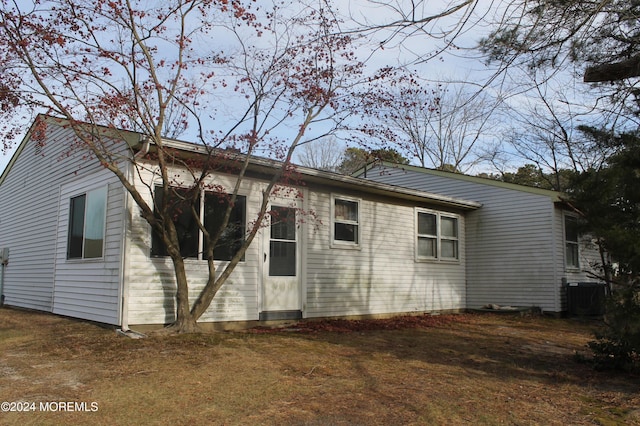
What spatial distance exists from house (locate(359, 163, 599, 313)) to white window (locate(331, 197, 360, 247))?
6.36ft

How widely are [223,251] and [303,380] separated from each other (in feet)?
13.6

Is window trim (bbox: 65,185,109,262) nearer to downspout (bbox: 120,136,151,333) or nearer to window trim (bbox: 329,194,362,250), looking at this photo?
downspout (bbox: 120,136,151,333)

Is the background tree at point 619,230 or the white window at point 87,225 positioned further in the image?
the white window at point 87,225

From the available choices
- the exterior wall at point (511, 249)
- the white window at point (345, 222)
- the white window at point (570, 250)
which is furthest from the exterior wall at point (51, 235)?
the white window at point (570, 250)

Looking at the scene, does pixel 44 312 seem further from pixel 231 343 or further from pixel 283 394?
pixel 283 394

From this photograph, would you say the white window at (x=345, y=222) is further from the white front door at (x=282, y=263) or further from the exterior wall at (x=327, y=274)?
the white front door at (x=282, y=263)

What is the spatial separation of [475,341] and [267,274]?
3804 millimetres

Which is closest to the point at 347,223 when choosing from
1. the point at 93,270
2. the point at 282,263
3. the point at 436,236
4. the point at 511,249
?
the point at 282,263

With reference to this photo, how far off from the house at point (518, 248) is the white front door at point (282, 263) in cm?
384

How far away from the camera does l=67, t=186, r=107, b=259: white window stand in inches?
354

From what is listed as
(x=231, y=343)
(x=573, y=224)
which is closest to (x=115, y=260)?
(x=231, y=343)

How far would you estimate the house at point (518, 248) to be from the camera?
13508 mm

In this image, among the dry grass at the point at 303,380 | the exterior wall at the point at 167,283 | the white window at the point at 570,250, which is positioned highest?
the white window at the point at 570,250

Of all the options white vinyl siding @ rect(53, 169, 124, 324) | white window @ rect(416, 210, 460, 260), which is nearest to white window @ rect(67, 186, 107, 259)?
white vinyl siding @ rect(53, 169, 124, 324)
